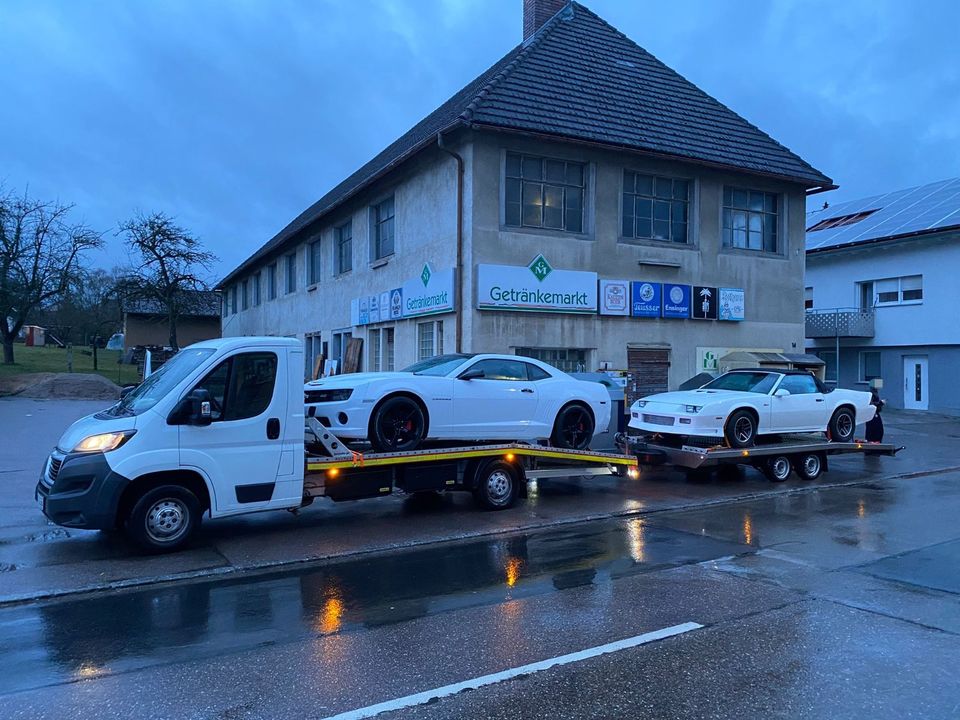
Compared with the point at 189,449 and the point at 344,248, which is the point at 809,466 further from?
the point at 344,248

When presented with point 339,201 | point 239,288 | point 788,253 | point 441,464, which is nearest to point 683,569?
point 441,464

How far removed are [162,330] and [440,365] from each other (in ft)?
178

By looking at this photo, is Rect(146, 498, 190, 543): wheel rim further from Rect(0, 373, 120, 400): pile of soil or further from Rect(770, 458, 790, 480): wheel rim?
Rect(0, 373, 120, 400): pile of soil

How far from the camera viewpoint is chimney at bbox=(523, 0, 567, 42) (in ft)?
70.3

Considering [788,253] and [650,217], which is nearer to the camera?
[650,217]

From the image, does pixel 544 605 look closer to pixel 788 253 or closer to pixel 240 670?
pixel 240 670

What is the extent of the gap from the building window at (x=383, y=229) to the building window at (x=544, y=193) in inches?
185

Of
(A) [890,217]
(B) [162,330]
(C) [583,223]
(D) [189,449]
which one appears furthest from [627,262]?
(B) [162,330]

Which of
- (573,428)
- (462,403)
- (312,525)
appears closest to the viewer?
(312,525)

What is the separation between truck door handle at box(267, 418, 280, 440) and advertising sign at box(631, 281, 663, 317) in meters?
11.7

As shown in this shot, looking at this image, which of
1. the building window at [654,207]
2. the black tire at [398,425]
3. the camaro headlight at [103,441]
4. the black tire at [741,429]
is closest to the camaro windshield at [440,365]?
the black tire at [398,425]

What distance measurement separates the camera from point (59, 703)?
4.17 metres

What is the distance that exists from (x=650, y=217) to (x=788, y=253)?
15.7 feet

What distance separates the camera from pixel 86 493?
279 inches
